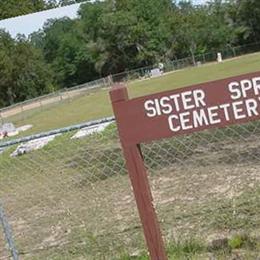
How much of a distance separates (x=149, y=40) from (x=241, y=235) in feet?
264

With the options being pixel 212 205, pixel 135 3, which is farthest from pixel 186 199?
pixel 135 3

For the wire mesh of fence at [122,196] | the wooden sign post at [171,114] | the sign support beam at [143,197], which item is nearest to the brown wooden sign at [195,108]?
the wooden sign post at [171,114]

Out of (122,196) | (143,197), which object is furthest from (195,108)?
(122,196)

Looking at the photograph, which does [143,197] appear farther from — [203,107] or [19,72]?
[19,72]

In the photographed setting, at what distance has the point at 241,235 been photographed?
5.85 meters

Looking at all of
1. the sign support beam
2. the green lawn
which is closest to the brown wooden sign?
the sign support beam

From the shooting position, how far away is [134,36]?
8581cm

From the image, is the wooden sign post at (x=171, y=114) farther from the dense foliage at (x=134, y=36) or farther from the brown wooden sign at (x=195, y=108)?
the dense foliage at (x=134, y=36)

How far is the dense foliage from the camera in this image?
84312 mm

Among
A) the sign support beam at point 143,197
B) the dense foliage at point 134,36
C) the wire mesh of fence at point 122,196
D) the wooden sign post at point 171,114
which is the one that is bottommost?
the dense foliage at point 134,36

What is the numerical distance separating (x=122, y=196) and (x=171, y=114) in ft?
15.7

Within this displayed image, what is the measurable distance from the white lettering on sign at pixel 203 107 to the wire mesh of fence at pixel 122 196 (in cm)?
166

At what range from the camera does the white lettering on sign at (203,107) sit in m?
4.15

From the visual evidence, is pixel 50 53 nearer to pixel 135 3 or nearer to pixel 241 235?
pixel 135 3
